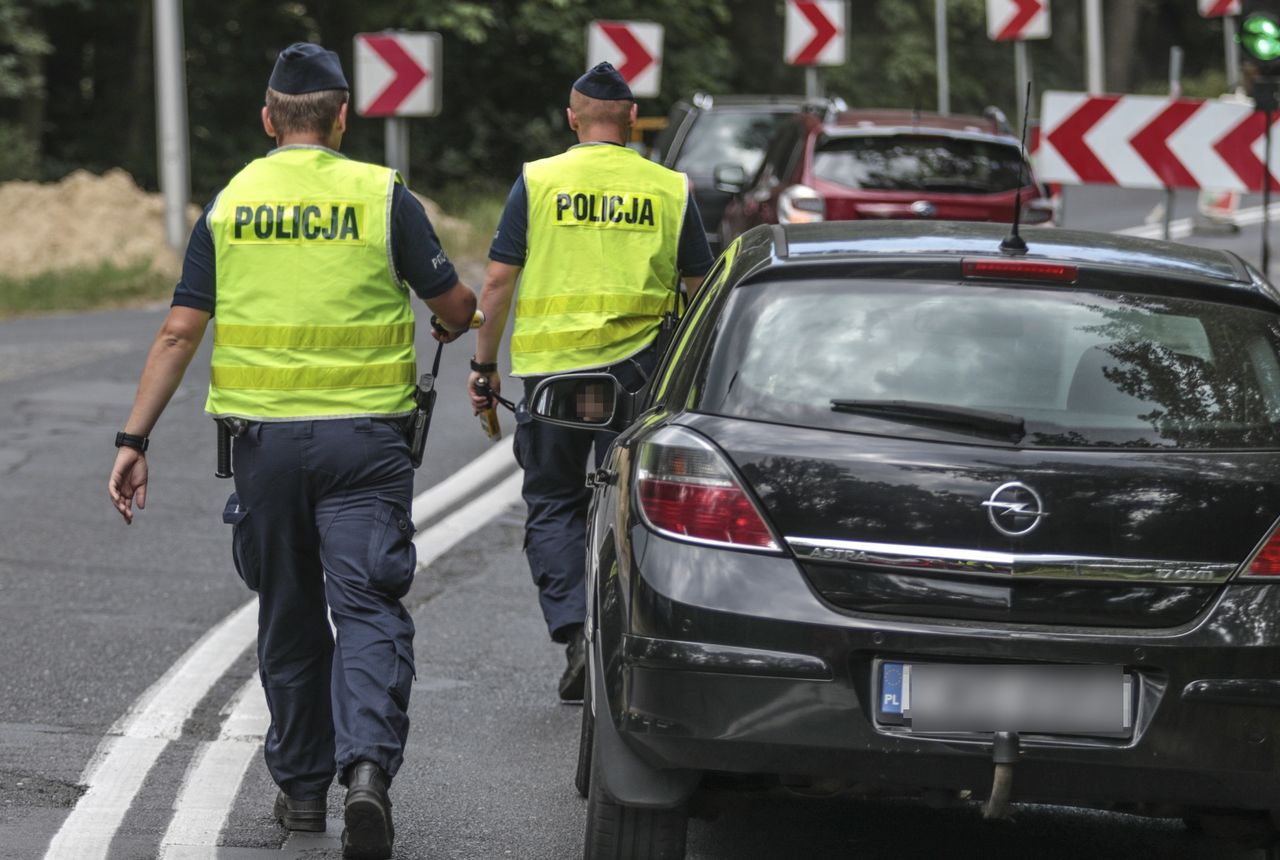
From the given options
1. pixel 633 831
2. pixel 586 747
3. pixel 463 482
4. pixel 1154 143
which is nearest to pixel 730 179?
pixel 1154 143

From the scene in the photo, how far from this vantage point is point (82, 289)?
18.2m

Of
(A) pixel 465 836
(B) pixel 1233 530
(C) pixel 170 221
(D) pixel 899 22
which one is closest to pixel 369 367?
(A) pixel 465 836

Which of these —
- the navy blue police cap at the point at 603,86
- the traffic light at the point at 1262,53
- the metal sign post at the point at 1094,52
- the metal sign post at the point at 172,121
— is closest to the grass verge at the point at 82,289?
the metal sign post at the point at 172,121

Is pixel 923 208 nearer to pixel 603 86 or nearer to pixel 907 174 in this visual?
pixel 907 174

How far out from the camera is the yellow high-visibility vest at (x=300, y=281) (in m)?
4.97

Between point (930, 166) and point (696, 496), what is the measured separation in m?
10.0

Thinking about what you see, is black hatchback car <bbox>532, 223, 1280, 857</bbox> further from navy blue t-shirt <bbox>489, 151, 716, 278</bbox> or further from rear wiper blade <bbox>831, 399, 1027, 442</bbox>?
navy blue t-shirt <bbox>489, 151, 716, 278</bbox>

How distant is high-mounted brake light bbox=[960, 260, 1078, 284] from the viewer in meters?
4.54

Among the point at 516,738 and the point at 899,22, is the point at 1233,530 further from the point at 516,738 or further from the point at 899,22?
the point at 899,22

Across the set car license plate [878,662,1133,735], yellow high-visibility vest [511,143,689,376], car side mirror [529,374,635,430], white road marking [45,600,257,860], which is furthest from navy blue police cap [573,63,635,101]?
car license plate [878,662,1133,735]

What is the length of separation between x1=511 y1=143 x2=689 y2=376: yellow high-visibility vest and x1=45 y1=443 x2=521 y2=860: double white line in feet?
4.39

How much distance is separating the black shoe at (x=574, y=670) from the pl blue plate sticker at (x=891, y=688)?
2.35 m

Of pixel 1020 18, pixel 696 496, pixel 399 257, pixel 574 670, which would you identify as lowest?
pixel 574 670

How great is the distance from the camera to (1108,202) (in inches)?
1200
